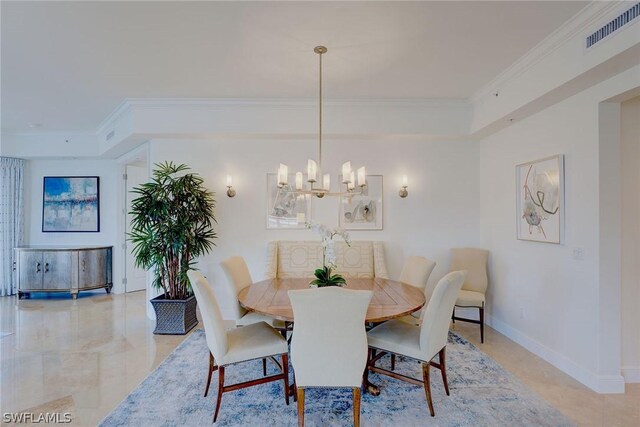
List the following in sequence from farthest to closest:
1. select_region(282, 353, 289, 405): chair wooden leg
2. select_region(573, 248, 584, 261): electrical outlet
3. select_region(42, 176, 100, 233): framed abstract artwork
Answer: select_region(42, 176, 100, 233): framed abstract artwork
select_region(573, 248, 584, 261): electrical outlet
select_region(282, 353, 289, 405): chair wooden leg

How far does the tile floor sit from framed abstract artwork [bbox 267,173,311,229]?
71.9 inches

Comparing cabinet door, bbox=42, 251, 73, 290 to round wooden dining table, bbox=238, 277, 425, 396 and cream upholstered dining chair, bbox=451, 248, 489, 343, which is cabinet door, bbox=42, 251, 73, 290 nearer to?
round wooden dining table, bbox=238, 277, 425, 396

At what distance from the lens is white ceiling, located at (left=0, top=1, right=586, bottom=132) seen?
2.19 m

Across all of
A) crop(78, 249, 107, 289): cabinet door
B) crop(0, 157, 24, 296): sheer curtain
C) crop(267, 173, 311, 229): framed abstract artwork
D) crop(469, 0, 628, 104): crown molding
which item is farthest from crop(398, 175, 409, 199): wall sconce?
crop(0, 157, 24, 296): sheer curtain

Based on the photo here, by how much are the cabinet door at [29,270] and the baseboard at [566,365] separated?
711 cm

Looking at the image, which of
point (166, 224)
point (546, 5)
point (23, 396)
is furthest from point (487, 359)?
point (23, 396)

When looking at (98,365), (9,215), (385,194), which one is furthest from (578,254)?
(9,215)

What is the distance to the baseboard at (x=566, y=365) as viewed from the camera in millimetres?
2441

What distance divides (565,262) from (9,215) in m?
8.15

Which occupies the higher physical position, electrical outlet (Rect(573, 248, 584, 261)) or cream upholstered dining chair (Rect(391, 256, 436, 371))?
electrical outlet (Rect(573, 248, 584, 261))

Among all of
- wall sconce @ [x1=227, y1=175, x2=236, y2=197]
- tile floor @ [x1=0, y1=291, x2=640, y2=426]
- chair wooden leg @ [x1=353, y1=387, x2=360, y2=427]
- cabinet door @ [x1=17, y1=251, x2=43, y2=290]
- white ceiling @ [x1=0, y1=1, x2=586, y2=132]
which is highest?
white ceiling @ [x1=0, y1=1, x2=586, y2=132]

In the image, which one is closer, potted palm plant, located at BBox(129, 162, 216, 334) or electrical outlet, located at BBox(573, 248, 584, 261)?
electrical outlet, located at BBox(573, 248, 584, 261)

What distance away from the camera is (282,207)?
420 cm

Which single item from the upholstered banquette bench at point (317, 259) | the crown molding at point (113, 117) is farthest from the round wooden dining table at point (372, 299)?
the crown molding at point (113, 117)
